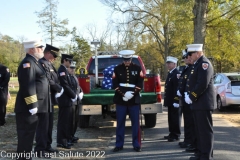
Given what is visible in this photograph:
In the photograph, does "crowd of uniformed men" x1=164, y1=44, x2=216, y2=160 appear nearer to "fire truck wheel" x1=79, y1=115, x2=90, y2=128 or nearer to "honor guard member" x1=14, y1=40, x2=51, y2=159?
"honor guard member" x1=14, y1=40, x2=51, y2=159

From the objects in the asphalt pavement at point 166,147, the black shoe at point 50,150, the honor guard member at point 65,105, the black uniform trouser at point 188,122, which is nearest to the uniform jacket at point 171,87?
the black uniform trouser at point 188,122

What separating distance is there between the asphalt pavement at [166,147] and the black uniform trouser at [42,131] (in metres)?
1.20

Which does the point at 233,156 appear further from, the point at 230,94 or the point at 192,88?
the point at 230,94

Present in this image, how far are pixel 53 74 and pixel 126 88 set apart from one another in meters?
1.49

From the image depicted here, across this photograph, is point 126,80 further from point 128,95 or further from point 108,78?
point 108,78

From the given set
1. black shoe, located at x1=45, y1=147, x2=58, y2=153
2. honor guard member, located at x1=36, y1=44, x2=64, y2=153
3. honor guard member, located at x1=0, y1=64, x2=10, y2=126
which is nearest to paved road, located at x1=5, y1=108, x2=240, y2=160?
black shoe, located at x1=45, y1=147, x2=58, y2=153

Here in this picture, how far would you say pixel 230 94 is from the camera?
11805 mm

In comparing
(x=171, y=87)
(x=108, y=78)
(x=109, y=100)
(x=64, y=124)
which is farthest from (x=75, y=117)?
A: (x=171, y=87)

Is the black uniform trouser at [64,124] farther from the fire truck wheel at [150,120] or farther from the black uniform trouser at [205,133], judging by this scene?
the black uniform trouser at [205,133]

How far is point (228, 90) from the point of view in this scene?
1187 centimetres

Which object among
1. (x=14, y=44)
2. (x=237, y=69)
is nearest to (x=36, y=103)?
(x=237, y=69)

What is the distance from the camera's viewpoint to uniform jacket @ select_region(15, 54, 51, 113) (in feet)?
15.9

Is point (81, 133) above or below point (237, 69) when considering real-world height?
below

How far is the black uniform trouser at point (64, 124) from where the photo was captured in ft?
21.7
